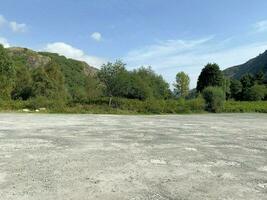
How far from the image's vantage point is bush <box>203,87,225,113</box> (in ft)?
116

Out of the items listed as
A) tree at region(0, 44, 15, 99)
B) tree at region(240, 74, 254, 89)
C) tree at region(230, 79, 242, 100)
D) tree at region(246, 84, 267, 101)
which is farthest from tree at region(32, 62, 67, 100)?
tree at region(240, 74, 254, 89)

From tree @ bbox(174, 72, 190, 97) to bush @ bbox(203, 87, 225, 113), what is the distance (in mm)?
24232

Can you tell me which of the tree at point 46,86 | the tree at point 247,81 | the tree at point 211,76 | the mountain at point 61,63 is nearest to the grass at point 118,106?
the tree at point 46,86

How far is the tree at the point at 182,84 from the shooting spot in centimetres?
6069

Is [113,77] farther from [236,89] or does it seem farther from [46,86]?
[236,89]

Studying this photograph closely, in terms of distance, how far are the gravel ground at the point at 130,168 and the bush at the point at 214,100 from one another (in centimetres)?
2244

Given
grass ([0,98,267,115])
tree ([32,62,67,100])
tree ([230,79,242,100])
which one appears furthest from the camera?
tree ([230,79,242,100])

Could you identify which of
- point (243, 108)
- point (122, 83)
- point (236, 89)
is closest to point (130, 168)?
point (122, 83)

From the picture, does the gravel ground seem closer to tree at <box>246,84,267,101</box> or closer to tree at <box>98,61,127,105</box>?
tree at <box>98,61,127,105</box>

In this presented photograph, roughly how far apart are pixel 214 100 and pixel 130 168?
2860cm

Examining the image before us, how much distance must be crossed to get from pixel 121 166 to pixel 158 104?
27.7 metres

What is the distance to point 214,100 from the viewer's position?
35594mm

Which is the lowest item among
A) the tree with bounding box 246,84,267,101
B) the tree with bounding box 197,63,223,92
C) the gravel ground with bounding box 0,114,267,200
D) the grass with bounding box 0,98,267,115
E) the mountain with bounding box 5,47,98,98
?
the gravel ground with bounding box 0,114,267,200

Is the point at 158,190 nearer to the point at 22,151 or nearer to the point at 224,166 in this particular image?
the point at 224,166
